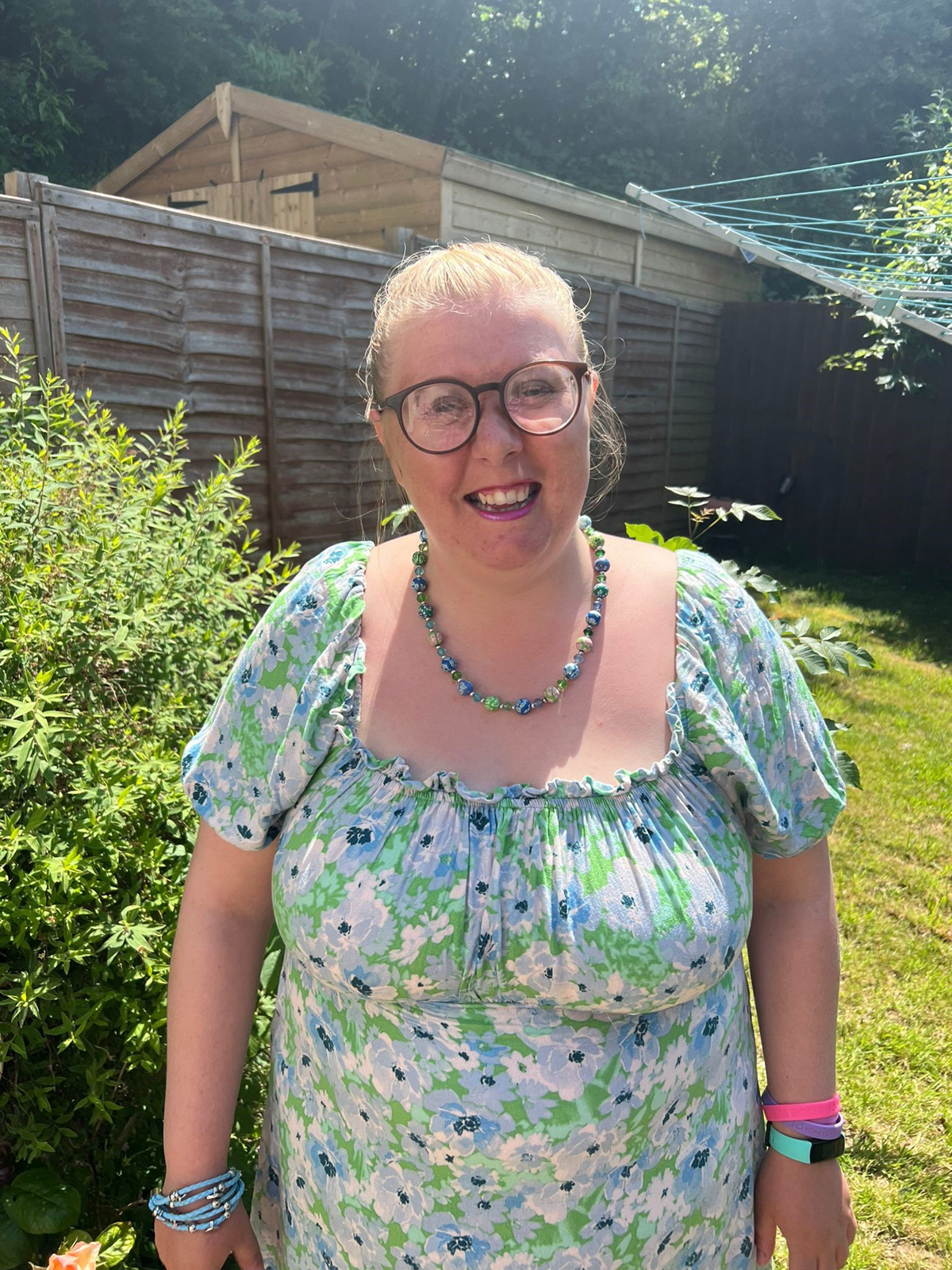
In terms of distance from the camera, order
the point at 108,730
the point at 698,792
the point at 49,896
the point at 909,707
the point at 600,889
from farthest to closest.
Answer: the point at 909,707 < the point at 108,730 < the point at 49,896 < the point at 698,792 < the point at 600,889

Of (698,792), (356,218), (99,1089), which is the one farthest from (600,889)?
(356,218)

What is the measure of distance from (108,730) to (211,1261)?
910 millimetres

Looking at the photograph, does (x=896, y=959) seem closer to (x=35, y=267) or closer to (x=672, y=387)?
(x=35, y=267)

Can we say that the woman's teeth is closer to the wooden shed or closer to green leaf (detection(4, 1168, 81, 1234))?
green leaf (detection(4, 1168, 81, 1234))

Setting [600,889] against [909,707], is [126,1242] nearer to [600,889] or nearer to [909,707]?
[600,889]

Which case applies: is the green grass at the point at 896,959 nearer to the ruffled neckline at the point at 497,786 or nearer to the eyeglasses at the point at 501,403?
the ruffled neckline at the point at 497,786

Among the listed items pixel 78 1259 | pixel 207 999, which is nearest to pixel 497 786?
pixel 207 999

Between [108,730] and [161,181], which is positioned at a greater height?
[161,181]

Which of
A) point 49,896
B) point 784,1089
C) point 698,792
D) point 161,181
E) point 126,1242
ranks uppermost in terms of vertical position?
point 161,181

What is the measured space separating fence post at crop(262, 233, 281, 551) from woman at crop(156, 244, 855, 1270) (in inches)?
169

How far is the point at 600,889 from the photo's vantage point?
3.59ft

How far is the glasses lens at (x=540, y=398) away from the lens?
1.18 m

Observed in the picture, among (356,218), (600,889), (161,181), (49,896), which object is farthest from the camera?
(161,181)

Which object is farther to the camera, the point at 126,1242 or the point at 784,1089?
the point at 126,1242
